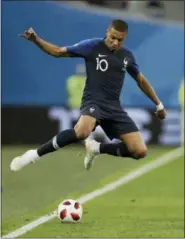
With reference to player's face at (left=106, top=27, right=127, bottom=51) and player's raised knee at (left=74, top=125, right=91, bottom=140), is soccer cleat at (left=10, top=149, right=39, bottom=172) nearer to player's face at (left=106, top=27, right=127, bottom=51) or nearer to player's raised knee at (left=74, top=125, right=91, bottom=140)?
player's raised knee at (left=74, top=125, right=91, bottom=140)

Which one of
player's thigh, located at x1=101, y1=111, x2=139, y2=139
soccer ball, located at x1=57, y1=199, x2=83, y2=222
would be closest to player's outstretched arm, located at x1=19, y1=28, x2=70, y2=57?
player's thigh, located at x1=101, y1=111, x2=139, y2=139

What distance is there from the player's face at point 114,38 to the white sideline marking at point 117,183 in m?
2.38

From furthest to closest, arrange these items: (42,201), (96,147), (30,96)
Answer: (30,96) → (42,201) → (96,147)

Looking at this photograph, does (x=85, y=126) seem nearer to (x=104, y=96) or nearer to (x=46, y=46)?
(x=104, y=96)

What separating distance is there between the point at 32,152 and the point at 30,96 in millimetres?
11950

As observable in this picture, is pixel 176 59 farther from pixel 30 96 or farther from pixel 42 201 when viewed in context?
pixel 42 201

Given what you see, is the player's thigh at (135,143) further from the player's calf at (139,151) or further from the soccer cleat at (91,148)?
the soccer cleat at (91,148)

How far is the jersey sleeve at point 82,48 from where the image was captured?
1003 cm

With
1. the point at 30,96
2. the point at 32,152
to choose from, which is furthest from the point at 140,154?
the point at 30,96

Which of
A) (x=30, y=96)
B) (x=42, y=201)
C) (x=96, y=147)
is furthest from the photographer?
(x=30, y=96)

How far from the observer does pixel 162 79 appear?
22.9 metres

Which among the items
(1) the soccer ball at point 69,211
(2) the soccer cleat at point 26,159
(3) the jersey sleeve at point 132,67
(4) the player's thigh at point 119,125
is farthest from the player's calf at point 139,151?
(2) the soccer cleat at point 26,159

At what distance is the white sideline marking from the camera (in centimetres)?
1020

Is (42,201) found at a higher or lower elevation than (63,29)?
lower
